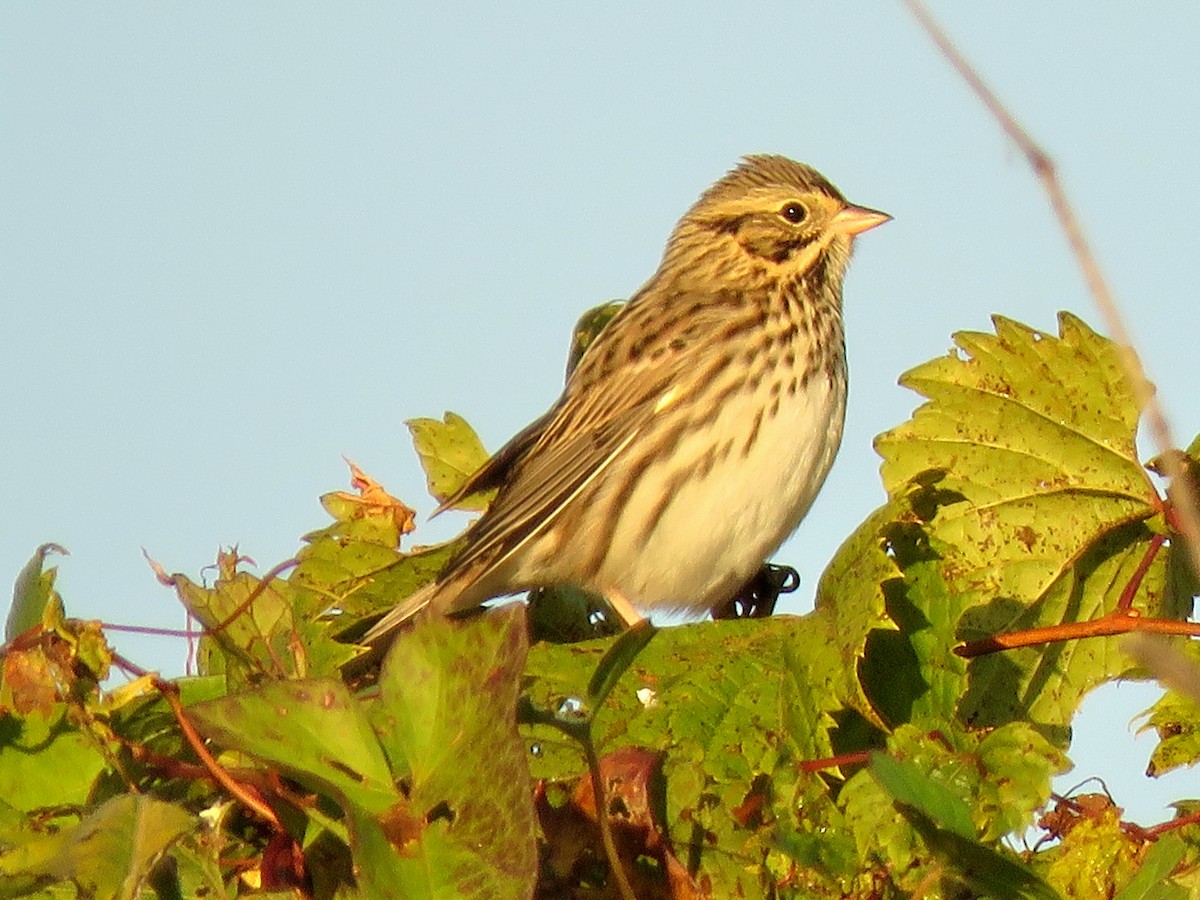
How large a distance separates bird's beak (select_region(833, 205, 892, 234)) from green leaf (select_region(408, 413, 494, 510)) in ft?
8.77

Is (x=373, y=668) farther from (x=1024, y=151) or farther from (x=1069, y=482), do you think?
(x=1024, y=151)

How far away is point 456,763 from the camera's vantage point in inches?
92.9

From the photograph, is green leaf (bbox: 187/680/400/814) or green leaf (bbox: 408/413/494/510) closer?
green leaf (bbox: 187/680/400/814)

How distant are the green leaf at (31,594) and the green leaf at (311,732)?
23.4 inches

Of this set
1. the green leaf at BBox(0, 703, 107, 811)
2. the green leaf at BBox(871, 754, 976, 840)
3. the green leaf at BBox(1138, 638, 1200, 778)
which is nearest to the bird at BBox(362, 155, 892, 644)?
the green leaf at BBox(1138, 638, 1200, 778)

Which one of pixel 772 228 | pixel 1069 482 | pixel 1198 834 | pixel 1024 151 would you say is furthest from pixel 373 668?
pixel 772 228

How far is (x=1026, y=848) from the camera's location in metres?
3.09

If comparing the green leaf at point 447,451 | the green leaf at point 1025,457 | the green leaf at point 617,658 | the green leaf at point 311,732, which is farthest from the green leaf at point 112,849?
the green leaf at point 447,451

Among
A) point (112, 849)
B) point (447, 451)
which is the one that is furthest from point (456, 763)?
point (447, 451)

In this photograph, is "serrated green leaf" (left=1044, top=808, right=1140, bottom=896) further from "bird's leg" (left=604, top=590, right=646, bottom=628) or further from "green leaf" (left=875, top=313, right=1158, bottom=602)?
"bird's leg" (left=604, top=590, right=646, bottom=628)

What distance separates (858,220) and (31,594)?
482 cm

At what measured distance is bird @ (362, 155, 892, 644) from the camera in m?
6.26

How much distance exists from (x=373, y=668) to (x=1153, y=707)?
1.61m

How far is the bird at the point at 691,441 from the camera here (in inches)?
246
